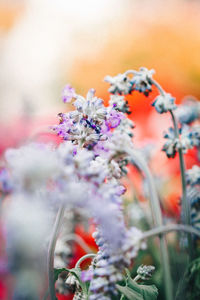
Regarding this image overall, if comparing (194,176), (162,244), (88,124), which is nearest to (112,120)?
(88,124)

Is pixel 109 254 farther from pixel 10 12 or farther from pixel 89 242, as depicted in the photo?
pixel 10 12

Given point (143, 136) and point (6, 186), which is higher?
point (143, 136)

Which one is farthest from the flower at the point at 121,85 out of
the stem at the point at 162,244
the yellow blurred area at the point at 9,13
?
the yellow blurred area at the point at 9,13

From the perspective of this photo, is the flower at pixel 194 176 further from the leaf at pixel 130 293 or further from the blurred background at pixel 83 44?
the blurred background at pixel 83 44

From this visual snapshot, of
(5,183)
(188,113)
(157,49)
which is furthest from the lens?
(157,49)

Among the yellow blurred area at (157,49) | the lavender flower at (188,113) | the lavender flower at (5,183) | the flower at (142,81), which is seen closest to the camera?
the lavender flower at (5,183)

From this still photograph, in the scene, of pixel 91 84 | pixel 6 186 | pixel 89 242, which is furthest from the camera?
pixel 91 84

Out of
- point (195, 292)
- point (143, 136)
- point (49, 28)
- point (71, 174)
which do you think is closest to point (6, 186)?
point (71, 174)

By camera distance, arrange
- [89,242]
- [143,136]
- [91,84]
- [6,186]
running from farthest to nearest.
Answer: [91,84] → [143,136] → [89,242] → [6,186]

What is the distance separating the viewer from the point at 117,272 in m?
0.28

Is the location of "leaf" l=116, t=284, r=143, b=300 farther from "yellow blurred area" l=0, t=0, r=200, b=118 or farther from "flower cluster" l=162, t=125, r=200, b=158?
"yellow blurred area" l=0, t=0, r=200, b=118

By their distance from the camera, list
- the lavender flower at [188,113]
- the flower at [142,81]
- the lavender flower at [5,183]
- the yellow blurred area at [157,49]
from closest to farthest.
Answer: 1. the lavender flower at [5,183]
2. the flower at [142,81]
3. the lavender flower at [188,113]
4. the yellow blurred area at [157,49]

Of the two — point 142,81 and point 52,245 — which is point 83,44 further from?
point 52,245

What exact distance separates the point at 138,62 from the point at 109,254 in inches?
57.2
